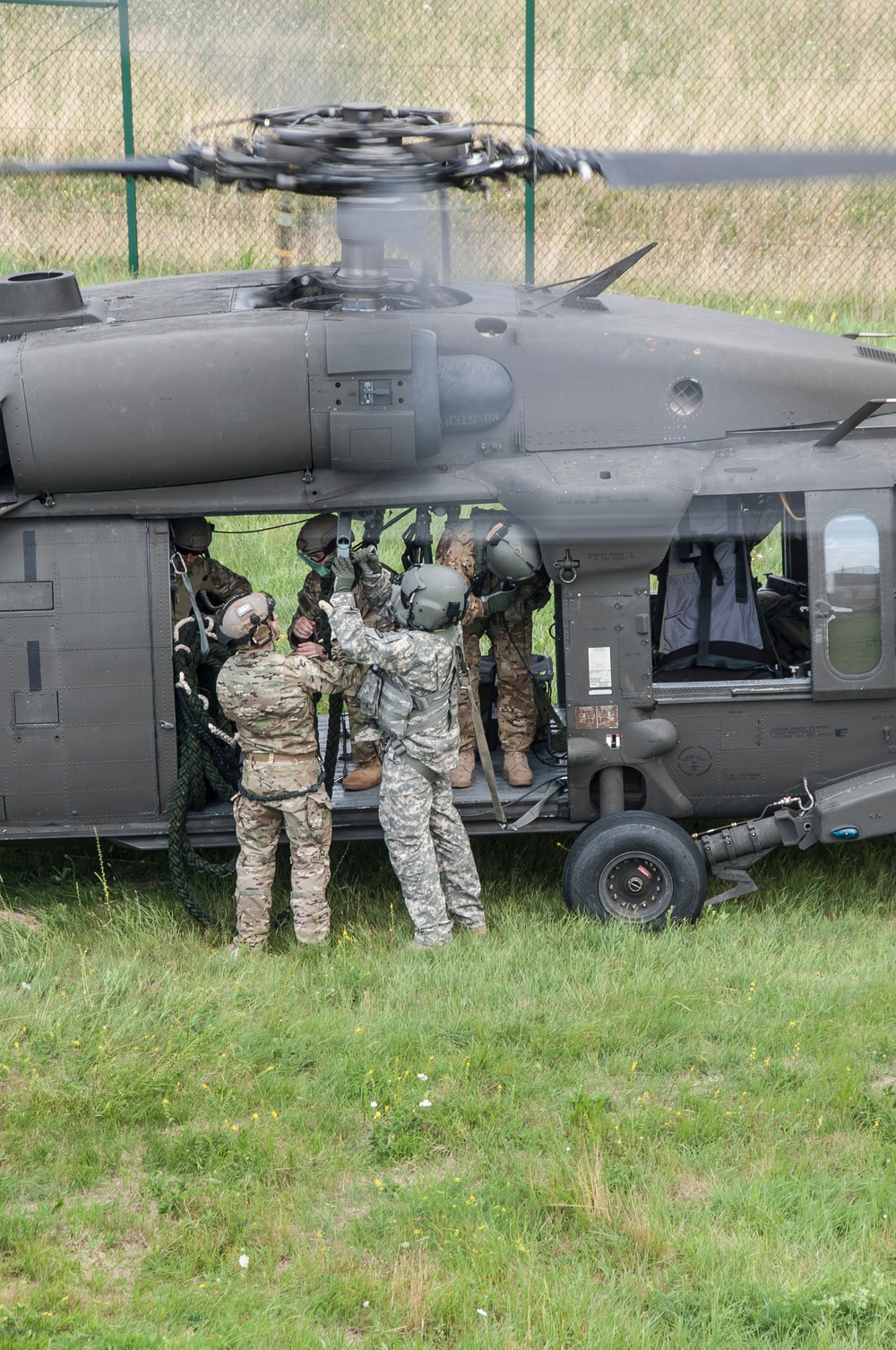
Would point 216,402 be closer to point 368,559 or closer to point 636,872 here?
point 368,559

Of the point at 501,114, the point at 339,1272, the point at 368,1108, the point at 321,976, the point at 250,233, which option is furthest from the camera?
the point at 250,233

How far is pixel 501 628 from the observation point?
25.0ft

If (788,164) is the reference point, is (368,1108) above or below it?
below

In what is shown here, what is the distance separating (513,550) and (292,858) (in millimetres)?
1820

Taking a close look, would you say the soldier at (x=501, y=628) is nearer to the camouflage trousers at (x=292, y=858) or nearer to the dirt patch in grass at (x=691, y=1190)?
the camouflage trousers at (x=292, y=858)

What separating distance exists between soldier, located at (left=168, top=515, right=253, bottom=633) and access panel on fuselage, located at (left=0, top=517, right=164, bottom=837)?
0.88 ft

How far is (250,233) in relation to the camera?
46.3ft

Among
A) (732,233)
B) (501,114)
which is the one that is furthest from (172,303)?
(732,233)

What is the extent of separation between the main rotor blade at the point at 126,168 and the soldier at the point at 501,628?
2285 millimetres

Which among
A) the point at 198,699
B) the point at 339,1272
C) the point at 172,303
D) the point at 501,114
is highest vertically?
the point at 501,114

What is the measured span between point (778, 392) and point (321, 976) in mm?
3568

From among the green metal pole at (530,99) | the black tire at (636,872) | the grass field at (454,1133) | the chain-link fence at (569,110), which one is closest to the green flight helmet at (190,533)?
the grass field at (454,1133)

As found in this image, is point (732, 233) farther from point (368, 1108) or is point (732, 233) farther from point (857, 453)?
point (368, 1108)

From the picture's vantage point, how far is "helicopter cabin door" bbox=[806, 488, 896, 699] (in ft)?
22.5
